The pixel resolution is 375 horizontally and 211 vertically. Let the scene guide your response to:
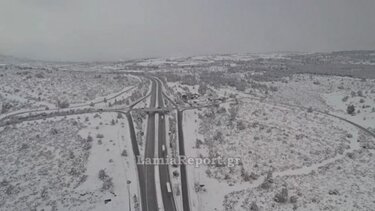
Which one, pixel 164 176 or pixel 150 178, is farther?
pixel 164 176

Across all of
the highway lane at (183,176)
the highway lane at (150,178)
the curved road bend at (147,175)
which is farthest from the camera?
the highway lane at (183,176)

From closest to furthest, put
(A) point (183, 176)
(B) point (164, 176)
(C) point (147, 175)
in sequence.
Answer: (B) point (164, 176) → (C) point (147, 175) → (A) point (183, 176)

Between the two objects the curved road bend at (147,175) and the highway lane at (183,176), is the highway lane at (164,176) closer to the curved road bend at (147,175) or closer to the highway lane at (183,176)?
the curved road bend at (147,175)

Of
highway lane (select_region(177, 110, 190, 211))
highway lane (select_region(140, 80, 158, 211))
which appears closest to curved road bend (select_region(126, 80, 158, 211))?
highway lane (select_region(140, 80, 158, 211))

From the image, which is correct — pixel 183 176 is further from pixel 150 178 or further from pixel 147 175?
pixel 147 175

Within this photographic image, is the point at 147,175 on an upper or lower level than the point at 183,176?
upper

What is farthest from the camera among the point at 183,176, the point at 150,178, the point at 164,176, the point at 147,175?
the point at 183,176

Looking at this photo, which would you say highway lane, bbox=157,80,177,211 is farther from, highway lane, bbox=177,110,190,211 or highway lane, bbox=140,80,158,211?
highway lane, bbox=177,110,190,211

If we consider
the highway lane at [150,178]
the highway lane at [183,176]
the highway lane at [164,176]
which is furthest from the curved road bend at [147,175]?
the highway lane at [183,176]

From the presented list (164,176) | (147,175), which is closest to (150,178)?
(147,175)

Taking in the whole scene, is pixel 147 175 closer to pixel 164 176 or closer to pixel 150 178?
pixel 150 178

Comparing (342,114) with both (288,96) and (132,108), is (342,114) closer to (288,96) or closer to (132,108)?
(288,96)

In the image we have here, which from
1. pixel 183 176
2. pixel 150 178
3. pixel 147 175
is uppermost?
pixel 147 175

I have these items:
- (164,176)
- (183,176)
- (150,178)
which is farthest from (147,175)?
(183,176)
